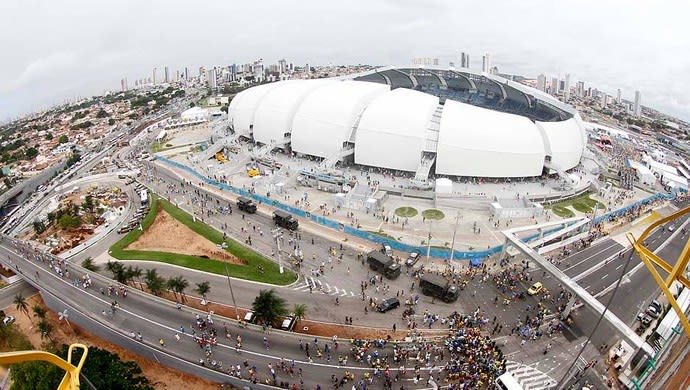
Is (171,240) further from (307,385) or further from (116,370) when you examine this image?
(307,385)

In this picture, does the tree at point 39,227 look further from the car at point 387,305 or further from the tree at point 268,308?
the car at point 387,305

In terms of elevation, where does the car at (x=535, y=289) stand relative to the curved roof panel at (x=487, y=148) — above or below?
below

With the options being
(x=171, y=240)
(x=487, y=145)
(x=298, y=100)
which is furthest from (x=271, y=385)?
(x=298, y=100)

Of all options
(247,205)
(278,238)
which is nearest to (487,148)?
(278,238)

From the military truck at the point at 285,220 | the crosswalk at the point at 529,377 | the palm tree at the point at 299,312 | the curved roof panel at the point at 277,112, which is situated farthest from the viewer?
the curved roof panel at the point at 277,112

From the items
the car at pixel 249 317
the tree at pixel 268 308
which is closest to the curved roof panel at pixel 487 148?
the tree at pixel 268 308

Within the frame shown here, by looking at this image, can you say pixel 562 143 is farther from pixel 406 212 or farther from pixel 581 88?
pixel 581 88
